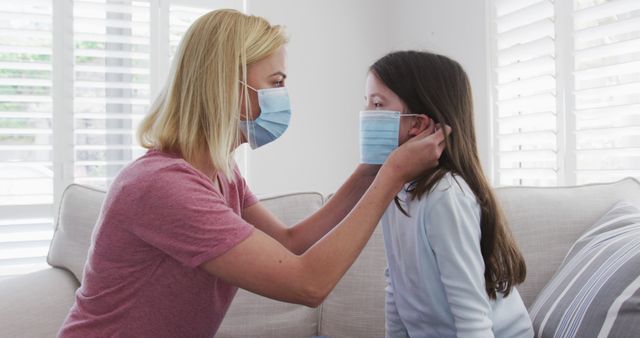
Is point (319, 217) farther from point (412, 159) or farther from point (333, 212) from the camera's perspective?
point (412, 159)

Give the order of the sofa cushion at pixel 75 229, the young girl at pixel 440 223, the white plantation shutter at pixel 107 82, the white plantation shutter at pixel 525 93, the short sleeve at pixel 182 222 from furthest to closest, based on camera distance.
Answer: the white plantation shutter at pixel 107 82, the white plantation shutter at pixel 525 93, the sofa cushion at pixel 75 229, the young girl at pixel 440 223, the short sleeve at pixel 182 222

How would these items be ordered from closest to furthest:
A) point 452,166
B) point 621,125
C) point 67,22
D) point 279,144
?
point 452,166 < point 621,125 < point 67,22 < point 279,144

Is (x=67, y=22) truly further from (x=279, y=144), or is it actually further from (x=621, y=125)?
(x=621, y=125)

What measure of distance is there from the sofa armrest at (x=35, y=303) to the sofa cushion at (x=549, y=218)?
4.19 feet

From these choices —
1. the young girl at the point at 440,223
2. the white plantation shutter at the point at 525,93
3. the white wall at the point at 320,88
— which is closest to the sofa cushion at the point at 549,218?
the young girl at the point at 440,223

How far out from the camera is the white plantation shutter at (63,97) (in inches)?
92.8

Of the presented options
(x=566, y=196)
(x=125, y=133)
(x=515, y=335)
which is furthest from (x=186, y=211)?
(x=125, y=133)

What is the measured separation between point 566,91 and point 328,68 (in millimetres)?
1281

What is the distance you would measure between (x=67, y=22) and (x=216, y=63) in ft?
5.58

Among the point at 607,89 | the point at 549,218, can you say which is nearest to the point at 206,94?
the point at 549,218

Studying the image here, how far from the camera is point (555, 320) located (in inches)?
49.2

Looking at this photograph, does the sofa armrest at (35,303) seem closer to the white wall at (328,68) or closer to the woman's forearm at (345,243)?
the woman's forearm at (345,243)

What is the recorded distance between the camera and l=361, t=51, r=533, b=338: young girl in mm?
1054

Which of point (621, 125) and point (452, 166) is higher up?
point (621, 125)
